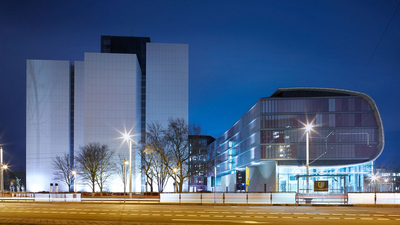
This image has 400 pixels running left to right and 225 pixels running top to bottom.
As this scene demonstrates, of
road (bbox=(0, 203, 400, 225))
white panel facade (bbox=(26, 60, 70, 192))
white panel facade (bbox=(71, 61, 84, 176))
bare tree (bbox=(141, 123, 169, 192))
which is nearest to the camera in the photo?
road (bbox=(0, 203, 400, 225))

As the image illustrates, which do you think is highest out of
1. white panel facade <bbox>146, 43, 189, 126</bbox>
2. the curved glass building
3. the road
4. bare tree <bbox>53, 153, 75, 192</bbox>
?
white panel facade <bbox>146, 43, 189, 126</bbox>

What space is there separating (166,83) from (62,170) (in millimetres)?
34550

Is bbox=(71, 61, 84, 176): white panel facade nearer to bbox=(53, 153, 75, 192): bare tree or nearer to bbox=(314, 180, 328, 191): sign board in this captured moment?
bbox=(53, 153, 75, 192): bare tree

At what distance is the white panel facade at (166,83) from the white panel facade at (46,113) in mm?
22051

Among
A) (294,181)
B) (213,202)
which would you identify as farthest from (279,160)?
(213,202)

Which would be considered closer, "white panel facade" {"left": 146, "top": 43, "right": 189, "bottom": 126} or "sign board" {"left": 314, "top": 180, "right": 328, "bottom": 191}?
"sign board" {"left": 314, "top": 180, "right": 328, "bottom": 191}

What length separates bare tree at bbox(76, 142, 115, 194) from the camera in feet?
250

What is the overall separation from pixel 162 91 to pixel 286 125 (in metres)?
37.9

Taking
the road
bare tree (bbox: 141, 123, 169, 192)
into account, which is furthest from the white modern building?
the road

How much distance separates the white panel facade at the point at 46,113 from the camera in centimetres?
9006

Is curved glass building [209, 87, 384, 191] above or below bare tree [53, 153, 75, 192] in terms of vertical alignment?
above

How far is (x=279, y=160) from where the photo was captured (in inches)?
2579

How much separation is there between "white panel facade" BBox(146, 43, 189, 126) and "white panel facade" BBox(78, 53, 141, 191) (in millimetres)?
4854

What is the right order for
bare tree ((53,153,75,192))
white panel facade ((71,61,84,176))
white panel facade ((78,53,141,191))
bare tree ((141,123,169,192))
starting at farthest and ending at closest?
white panel facade ((71,61,84,176))
white panel facade ((78,53,141,191))
bare tree ((53,153,75,192))
bare tree ((141,123,169,192))
